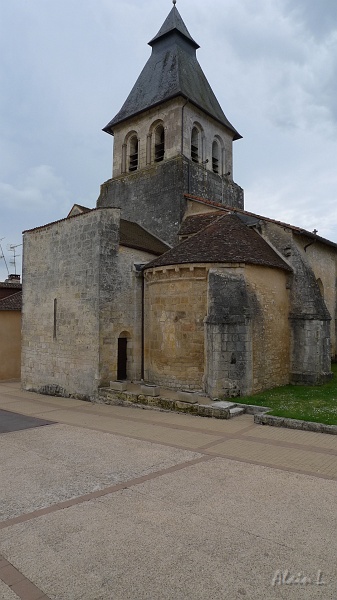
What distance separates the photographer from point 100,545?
12.8ft

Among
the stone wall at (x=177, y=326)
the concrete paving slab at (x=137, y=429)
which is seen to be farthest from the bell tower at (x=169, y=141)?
the concrete paving slab at (x=137, y=429)

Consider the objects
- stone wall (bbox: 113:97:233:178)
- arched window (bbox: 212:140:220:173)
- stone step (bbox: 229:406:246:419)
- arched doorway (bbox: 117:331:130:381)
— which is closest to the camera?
stone step (bbox: 229:406:246:419)

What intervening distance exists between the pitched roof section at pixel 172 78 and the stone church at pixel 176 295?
1.30 meters

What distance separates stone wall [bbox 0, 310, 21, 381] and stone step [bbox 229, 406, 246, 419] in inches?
553

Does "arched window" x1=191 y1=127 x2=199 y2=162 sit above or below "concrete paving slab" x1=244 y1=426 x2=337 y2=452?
above

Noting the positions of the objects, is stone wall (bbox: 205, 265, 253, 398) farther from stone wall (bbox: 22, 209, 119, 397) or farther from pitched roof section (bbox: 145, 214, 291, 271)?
stone wall (bbox: 22, 209, 119, 397)

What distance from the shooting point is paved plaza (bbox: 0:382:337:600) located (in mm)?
3326

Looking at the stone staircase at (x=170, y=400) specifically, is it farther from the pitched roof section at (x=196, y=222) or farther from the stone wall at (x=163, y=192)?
the stone wall at (x=163, y=192)

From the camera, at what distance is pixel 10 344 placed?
20.4m

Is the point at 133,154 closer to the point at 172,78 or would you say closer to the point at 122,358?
the point at 172,78

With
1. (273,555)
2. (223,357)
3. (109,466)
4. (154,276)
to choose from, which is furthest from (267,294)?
(273,555)

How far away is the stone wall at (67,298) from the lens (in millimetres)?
13219

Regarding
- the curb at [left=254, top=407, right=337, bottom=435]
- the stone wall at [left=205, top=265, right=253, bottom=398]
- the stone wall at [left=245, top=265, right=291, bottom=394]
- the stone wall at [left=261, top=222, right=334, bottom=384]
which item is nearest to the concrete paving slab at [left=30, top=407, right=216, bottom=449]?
the curb at [left=254, top=407, right=337, bottom=435]

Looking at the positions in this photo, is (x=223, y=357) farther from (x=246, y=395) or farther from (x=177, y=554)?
(x=177, y=554)
